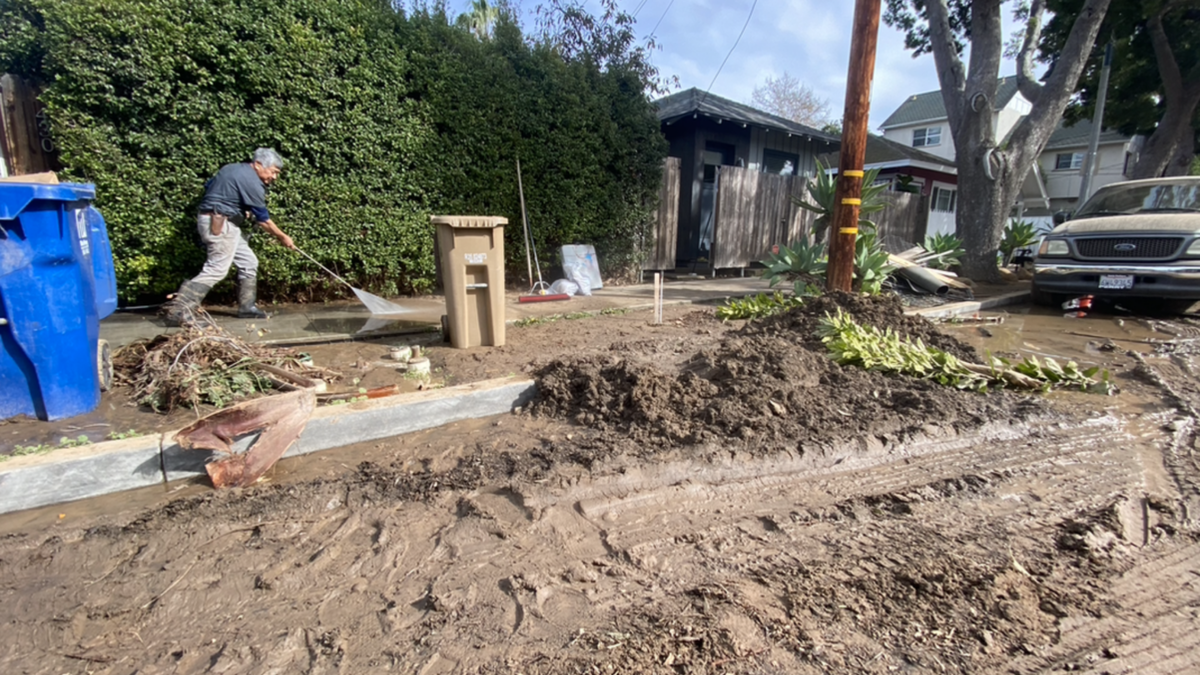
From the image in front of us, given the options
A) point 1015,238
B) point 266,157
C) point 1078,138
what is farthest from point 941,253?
point 1078,138

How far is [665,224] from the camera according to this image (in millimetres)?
10648

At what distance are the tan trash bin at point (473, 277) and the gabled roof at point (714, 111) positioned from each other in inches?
261

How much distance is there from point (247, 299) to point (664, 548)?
5.53 m

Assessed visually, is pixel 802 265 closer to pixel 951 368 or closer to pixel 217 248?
pixel 951 368

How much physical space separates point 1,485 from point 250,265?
3.78m

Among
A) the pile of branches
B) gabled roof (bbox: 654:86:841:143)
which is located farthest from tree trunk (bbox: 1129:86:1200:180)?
the pile of branches

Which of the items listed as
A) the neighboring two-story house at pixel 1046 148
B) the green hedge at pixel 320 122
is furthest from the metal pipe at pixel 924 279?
the neighboring two-story house at pixel 1046 148

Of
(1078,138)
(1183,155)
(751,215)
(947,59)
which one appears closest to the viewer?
(947,59)

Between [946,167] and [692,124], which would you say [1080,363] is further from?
[946,167]

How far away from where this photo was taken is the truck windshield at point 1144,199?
7.75m

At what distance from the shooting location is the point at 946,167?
19.5 m

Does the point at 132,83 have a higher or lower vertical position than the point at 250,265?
higher

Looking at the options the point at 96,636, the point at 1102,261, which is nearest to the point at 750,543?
the point at 96,636

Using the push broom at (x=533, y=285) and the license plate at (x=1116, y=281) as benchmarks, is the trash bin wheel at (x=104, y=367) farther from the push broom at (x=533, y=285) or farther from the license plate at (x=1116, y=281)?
the license plate at (x=1116, y=281)
